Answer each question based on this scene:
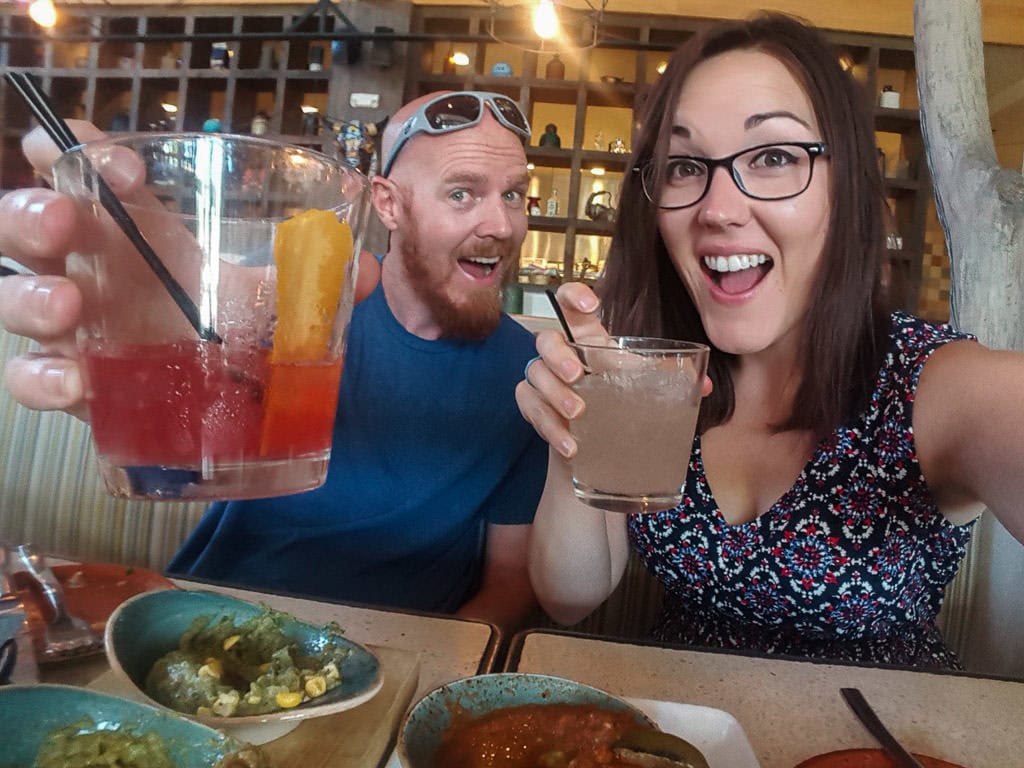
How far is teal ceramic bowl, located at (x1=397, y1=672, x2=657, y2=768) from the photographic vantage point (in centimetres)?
67

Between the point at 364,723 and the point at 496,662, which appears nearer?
the point at 364,723

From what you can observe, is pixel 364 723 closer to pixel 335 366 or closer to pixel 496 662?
pixel 496 662

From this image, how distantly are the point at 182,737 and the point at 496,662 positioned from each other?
1.50ft

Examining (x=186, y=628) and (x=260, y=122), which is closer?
(x=186, y=628)

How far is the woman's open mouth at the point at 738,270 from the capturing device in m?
1.33

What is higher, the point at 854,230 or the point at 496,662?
the point at 854,230

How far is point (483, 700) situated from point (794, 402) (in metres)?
0.93

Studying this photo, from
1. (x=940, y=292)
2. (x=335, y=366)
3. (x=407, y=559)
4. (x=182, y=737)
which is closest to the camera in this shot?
(x=182, y=737)

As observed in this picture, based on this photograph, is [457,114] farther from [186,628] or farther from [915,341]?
[186,628]

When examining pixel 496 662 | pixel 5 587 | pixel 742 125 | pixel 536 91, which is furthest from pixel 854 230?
pixel 536 91

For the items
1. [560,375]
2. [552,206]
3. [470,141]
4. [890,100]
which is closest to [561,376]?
[560,375]

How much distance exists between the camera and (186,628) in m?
0.86

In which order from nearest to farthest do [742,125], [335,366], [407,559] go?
[335,366]
[742,125]
[407,559]

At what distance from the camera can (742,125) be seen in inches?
51.5
